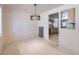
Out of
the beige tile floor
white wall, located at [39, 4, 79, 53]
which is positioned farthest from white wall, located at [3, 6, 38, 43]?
white wall, located at [39, 4, 79, 53]

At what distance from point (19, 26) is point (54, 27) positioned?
90cm

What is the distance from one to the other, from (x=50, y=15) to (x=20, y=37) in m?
0.98

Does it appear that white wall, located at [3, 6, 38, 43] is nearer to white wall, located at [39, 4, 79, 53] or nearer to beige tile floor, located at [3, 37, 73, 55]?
beige tile floor, located at [3, 37, 73, 55]

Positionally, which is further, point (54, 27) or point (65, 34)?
point (65, 34)

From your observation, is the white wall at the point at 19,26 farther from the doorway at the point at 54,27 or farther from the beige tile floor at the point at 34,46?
the doorway at the point at 54,27

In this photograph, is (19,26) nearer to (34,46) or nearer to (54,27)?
(34,46)

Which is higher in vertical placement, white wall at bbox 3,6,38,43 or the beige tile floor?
white wall at bbox 3,6,38,43

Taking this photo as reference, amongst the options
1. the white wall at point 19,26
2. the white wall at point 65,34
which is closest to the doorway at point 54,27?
the white wall at point 65,34

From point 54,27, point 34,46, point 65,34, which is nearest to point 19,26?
point 34,46

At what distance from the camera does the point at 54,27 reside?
2.99m

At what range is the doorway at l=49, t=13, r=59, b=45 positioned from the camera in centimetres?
304

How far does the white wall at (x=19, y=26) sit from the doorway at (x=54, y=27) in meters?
0.47

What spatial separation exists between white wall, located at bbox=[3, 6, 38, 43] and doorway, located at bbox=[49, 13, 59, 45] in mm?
465

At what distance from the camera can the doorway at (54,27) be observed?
3045 millimetres
